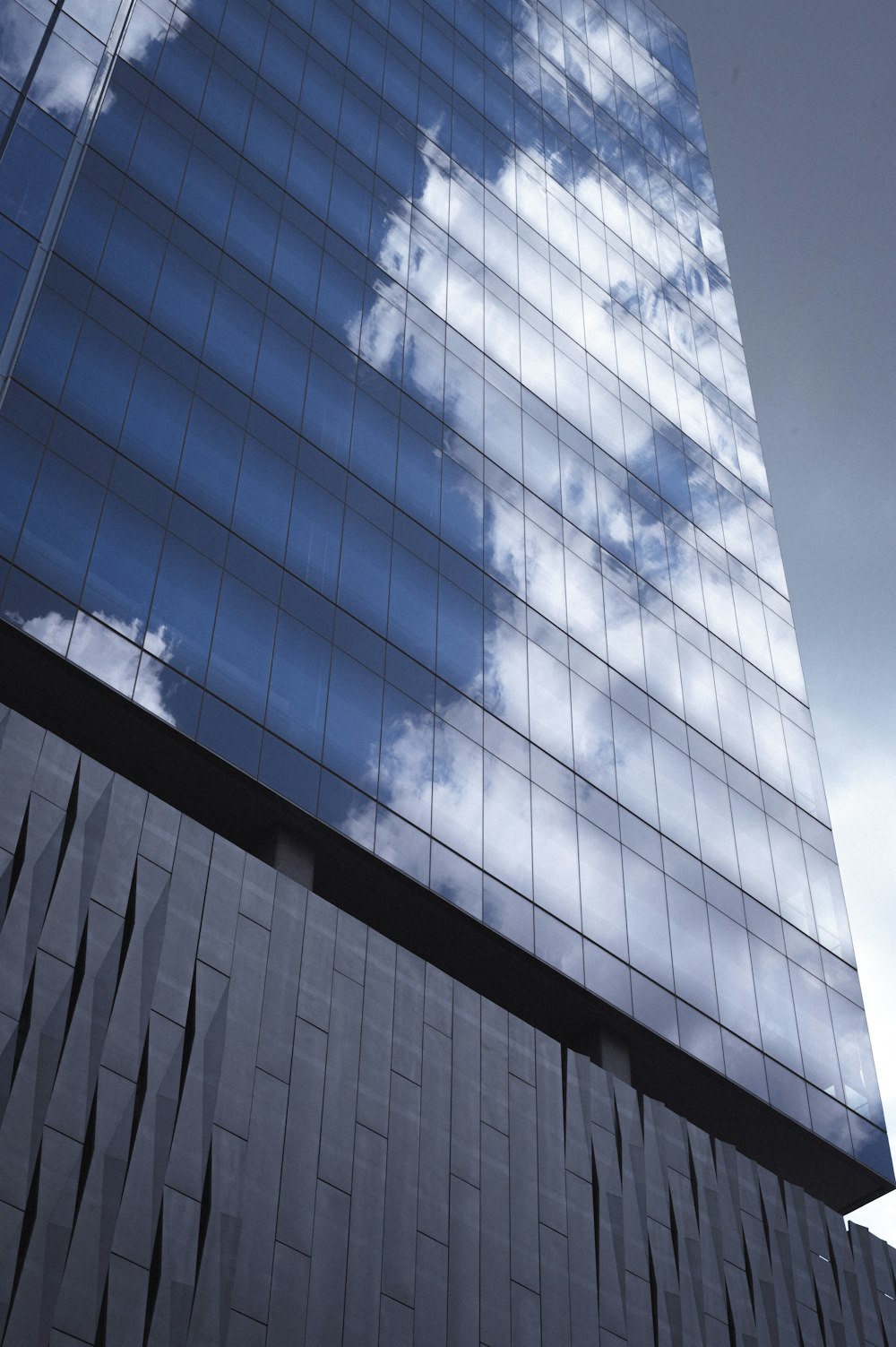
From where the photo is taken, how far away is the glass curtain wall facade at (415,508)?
33.3 metres

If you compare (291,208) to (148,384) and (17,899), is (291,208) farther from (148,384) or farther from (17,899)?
(17,899)

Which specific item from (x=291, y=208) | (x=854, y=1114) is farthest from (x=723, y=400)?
(x=854, y=1114)

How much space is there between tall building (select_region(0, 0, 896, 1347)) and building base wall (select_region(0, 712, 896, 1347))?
0.08m

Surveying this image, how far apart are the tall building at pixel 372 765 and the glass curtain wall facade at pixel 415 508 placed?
142mm

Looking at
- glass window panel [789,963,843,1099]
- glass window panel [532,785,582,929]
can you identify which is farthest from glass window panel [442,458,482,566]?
glass window panel [789,963,843,1099]

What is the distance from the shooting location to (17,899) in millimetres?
24625

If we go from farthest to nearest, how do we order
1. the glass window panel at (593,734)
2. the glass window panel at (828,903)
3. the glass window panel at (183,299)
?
the glass window panel at (828,903) < the glass window panel at (593,734) < the glass window panel at (183,299)

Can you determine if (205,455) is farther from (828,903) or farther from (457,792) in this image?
(828,903)

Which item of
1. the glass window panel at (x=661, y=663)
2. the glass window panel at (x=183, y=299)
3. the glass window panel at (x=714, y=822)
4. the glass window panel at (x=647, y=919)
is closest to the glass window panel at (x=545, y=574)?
the glass window panel at (x=661, y=663)

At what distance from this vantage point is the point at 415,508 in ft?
135

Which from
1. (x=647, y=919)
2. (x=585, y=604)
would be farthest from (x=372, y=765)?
(x=585, y=604)

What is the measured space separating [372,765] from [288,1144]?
1071 cm

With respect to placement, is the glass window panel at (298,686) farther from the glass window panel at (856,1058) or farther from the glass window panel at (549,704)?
the glass window panel at (856,1058)

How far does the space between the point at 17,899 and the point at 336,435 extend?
19.0 meters
